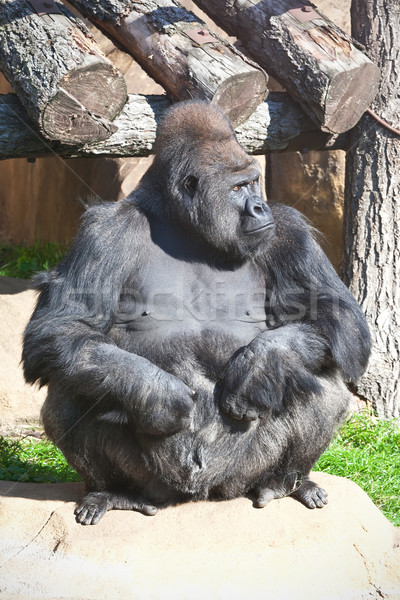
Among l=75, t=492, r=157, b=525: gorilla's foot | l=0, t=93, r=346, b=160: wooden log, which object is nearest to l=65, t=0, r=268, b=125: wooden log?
l=0, t=93, r=346, b=160: wooden log

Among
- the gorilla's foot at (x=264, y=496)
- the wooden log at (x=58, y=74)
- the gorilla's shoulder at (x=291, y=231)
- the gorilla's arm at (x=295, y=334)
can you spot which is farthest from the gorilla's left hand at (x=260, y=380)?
the wooden log at (x=58, y=74)

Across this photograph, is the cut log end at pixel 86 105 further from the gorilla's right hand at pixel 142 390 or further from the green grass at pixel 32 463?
the green grass at pixel 32 463

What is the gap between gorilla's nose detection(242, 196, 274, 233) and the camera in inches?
135

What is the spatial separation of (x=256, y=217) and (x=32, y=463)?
205 centimetres

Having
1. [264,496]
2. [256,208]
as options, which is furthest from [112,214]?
[264,496]

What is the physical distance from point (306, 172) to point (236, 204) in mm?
3404

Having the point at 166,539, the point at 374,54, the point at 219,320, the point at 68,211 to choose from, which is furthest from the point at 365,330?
the point at 68,211

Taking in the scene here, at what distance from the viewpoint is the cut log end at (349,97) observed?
468 centimetres

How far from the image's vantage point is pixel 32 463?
4.62 metres

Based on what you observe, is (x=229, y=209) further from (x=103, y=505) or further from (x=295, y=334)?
(x=103, y=505)

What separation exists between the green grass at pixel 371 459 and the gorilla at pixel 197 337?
2.80 feet

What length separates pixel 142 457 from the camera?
3.46m

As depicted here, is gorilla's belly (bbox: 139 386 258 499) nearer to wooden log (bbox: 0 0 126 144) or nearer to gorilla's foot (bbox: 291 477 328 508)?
gorilla's foot (bbox: 291 477 328 508)

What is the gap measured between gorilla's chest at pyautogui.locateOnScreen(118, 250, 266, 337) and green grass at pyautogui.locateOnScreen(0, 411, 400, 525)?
131cm
